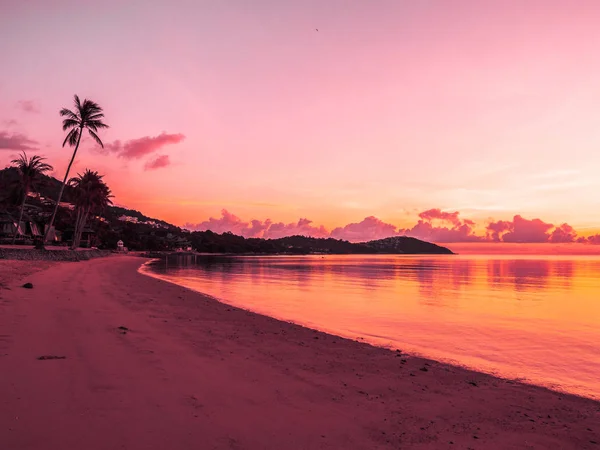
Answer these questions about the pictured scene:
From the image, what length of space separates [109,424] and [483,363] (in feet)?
35.9

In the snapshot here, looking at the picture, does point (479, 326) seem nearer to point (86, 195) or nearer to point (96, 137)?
point (96, 137)

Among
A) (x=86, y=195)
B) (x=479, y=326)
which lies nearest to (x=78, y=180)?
(x=86, y=195)

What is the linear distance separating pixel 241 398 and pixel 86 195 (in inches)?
3317

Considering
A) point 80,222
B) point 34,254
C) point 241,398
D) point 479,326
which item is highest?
point 80,222

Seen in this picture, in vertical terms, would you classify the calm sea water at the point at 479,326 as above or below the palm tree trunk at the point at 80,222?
below

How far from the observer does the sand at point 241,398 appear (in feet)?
17.1

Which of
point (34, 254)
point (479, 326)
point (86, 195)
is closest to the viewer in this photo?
point (479, 326)

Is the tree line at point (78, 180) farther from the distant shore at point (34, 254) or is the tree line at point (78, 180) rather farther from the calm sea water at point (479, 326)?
the calm sea water at point (479, 326)

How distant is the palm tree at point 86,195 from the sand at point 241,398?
250 feet

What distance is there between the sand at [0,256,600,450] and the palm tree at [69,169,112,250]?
76202 millimetres

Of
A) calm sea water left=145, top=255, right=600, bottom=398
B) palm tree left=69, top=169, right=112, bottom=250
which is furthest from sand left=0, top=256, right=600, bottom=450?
palm tree left=69, top=169, right=112, bottom=250

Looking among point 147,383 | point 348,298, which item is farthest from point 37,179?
point 147,383

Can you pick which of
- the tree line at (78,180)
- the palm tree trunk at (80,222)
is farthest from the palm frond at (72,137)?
the palm tree trunk at (80,222)

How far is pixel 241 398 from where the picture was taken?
21.9 feet
